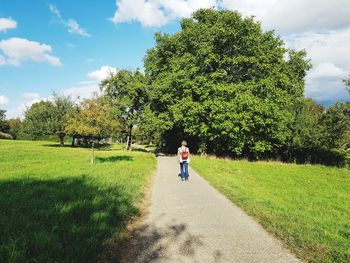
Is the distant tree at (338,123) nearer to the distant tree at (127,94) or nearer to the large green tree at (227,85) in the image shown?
the large green tree at (227,85)

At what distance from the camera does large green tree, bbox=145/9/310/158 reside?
1268 inches

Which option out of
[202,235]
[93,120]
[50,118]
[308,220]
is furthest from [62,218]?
[50,118]

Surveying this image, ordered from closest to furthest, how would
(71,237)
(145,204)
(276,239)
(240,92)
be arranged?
(71,237) < (276,239) < (145,204) < (240,92)

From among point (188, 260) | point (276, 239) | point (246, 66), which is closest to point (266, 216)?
point (276, 239)

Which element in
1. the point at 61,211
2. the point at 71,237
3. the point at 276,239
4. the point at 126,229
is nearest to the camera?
the point at 71,237

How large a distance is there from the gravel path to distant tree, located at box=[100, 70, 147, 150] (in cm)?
3079

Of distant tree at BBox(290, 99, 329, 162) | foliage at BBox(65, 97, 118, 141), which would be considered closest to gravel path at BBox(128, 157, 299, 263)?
foliage at BBox(65, 97, 118, 141)

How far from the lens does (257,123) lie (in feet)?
108

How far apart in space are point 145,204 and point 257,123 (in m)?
24.4

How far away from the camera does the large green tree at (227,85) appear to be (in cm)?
3222

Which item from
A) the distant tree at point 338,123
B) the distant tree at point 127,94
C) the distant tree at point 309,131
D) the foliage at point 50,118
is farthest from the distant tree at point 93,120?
the foliage at point 50,118

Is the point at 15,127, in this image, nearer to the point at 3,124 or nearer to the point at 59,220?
the point at 3,124

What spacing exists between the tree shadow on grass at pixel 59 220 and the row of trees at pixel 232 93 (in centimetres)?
2104

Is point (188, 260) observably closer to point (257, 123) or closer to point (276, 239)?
point (276, 239)
